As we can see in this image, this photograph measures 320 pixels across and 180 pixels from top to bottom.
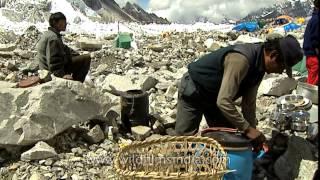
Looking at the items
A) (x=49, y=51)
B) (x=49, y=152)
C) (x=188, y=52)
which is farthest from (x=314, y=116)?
(x=188, y=52)

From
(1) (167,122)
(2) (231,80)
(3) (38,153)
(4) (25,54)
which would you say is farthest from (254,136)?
(4) (25,54)

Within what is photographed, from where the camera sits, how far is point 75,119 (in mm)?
4582

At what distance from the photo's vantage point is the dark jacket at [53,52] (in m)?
5.43

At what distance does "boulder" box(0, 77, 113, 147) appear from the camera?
14.0ft

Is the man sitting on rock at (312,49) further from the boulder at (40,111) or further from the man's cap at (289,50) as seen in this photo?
the boulder at (40,111)

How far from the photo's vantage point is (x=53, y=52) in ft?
17.8

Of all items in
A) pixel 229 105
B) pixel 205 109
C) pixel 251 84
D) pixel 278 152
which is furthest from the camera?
pixel 278 152

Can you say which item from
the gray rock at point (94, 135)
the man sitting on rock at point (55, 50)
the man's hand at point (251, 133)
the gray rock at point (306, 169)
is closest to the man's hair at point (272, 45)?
the man's hand at point (251, 133)

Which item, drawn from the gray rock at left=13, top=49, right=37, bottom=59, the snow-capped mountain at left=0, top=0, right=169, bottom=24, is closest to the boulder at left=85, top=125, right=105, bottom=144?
the gray rock at left=13, top=49, right=37, bottom=59

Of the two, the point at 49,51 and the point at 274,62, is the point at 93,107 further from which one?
the point at 274,62

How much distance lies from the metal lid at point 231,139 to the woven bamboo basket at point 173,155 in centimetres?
13

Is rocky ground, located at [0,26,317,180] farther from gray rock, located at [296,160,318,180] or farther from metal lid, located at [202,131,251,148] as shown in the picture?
metal lid, located at [202,131,251,148]

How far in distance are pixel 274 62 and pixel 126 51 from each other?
850 cm

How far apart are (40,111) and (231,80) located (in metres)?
1.94
